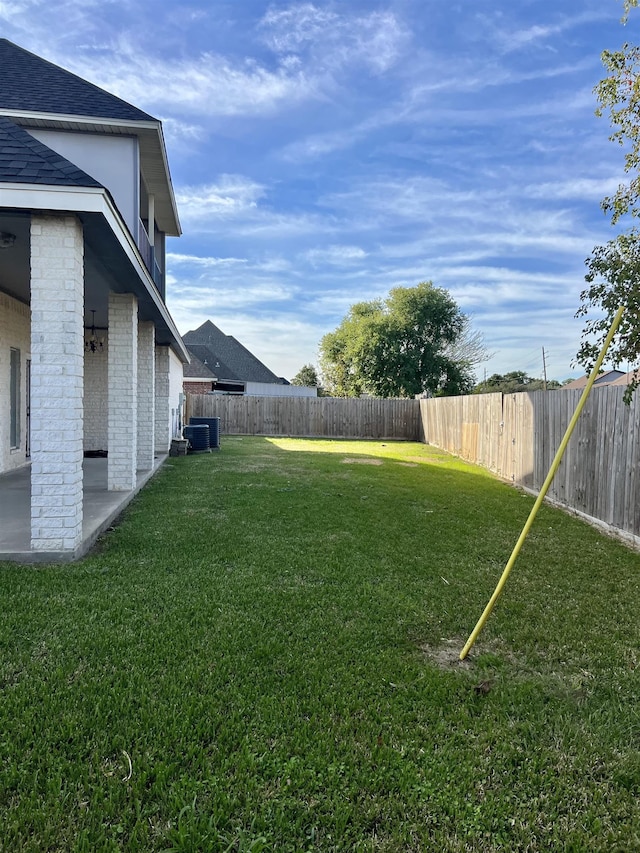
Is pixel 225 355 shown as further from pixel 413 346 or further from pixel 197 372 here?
pixel 413 346

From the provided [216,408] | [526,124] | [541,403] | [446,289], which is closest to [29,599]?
[541,403]

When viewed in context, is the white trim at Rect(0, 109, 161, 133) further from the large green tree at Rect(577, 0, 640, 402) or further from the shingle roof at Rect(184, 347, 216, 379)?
the shingle roof at Rect(184, 347, 216, 379)

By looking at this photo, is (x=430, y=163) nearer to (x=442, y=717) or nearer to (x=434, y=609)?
(x=434, y=609)

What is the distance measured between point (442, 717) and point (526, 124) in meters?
12.5

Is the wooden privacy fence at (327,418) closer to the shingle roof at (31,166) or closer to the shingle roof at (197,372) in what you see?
the shingle roof at (197,372)

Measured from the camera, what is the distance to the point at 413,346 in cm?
3216

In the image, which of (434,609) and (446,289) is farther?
(446,289)

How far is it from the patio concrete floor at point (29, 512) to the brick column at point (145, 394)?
19.8 inches

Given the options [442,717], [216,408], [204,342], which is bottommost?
[442,717]

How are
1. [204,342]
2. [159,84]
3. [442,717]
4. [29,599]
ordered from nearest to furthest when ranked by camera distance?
[442,717] < [29,599] < [159,84] < [204,342]

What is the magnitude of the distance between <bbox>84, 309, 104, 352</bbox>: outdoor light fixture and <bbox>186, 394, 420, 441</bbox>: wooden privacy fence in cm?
1049

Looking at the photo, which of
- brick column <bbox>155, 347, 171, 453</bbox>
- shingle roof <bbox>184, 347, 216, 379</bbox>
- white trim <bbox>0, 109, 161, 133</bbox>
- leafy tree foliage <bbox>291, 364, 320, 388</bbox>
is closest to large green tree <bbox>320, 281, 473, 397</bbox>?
shingle roof <bbox>184, 347, 216, 379</bbox>

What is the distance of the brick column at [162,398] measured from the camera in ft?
41.3

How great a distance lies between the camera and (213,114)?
35.6 ft
